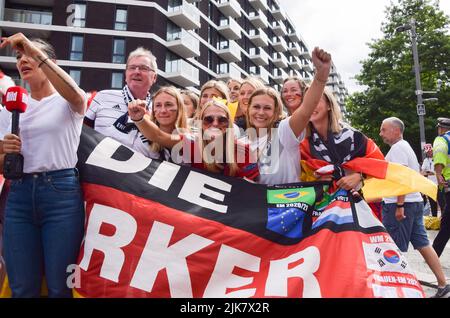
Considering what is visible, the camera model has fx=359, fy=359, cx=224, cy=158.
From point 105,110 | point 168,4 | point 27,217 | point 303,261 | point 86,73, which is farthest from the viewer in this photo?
point 168,4

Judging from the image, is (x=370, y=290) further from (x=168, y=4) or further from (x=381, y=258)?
(x=168, y=4)

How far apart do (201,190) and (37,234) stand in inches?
45.3

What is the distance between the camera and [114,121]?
120 inches

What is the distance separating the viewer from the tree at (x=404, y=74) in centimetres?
2219

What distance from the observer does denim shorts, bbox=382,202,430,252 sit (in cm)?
439

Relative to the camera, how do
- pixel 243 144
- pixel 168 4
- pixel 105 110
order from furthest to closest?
1. pixel 168 4
2. pixel 105 110
3. pixel 243 144

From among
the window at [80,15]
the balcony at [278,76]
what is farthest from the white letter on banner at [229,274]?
the balcony at [278,76]

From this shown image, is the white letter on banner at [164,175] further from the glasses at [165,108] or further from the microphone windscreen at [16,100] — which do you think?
the microphone windscreen at [16,100]

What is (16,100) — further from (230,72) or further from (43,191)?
(230,72)

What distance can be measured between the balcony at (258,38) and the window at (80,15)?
22525mm

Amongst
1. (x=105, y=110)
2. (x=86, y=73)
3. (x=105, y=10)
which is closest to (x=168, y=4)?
(x=105, y=10)

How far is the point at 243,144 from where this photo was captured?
2877 millimetres
